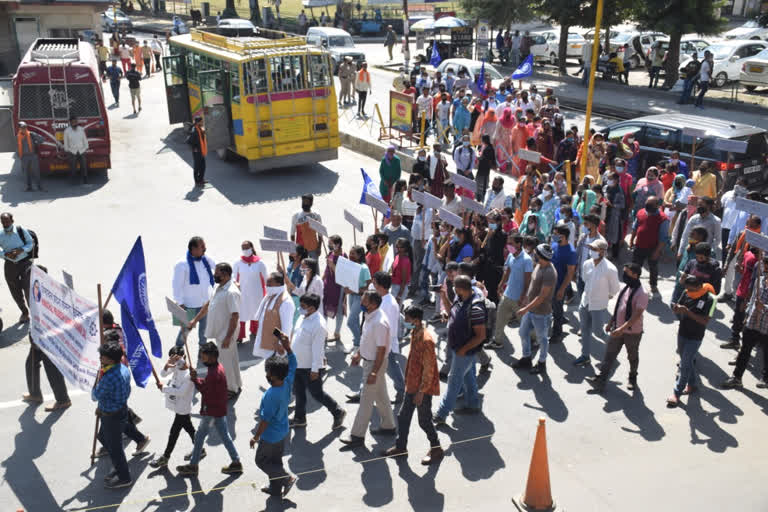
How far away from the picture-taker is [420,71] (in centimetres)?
2425

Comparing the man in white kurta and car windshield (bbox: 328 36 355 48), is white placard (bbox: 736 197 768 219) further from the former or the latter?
car windshield (bbox: 328 36 355 48)

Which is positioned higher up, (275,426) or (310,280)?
(310,280)

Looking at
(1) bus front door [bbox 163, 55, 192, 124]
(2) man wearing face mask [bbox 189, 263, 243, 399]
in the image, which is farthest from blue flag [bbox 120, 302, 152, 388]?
(1) bus front door [bbox 163, 55, 192, 124]

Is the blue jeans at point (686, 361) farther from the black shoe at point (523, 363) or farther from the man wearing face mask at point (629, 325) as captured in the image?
the black shoe at point (523, 363)

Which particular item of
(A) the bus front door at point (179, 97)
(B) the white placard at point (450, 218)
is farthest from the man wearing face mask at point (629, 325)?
(A) the bus front door at point (179, 97)

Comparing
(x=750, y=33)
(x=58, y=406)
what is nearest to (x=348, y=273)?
(x=58, y=406)

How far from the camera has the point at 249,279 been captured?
29.8 feet

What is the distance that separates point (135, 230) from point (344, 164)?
6309 mm

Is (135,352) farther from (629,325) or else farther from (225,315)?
(629,325)

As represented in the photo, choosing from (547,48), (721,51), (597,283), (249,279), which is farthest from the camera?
(547,48)

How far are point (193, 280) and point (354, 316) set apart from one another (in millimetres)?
1915

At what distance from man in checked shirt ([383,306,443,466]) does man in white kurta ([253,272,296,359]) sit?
1527 mm

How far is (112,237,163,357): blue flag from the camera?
25.6ft

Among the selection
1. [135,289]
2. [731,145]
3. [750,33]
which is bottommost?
[135,289]
